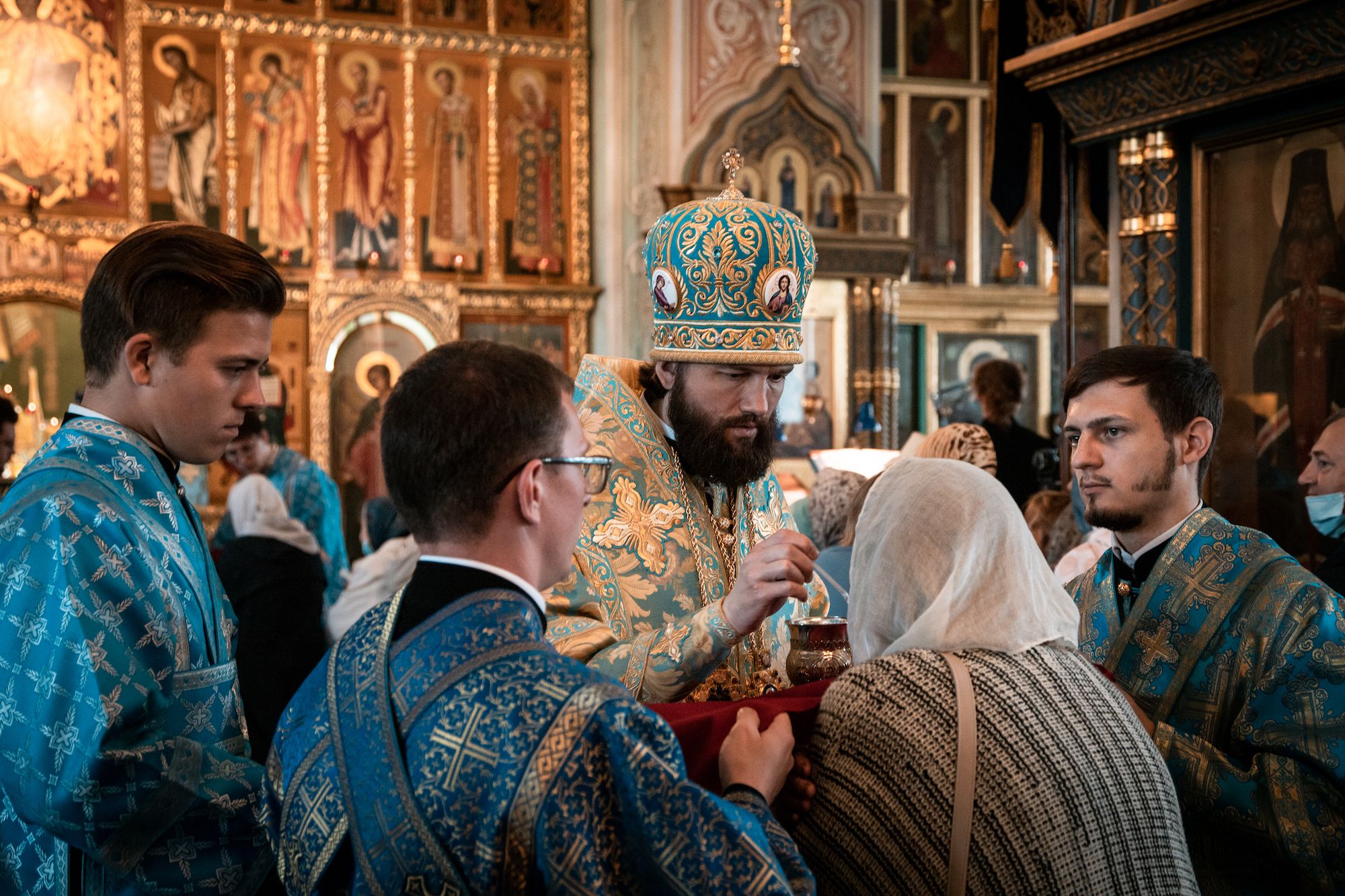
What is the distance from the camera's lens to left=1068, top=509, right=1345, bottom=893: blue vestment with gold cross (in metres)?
2.17

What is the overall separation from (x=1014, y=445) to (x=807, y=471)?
5259 millimetres

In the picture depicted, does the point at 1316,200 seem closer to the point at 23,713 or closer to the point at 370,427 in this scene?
the point at 23,713

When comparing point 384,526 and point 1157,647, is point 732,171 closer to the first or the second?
point 1157,647

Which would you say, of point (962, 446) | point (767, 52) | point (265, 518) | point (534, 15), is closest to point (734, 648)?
point (962, 446)

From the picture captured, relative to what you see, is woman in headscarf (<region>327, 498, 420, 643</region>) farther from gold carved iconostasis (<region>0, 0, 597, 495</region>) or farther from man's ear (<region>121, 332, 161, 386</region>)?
gold carved iconostasis (<region>0, 0, 597, 495</region>)

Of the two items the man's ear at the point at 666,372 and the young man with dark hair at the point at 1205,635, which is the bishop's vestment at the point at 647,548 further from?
the young man with dark hair at the point at 1205,635

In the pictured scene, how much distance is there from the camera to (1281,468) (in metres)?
4.00

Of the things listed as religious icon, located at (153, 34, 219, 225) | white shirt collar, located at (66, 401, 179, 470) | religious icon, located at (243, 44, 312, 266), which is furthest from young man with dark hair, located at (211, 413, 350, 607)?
white shirt collar, located at (66, 401, 179, 470)

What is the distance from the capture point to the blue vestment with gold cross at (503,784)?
1369 mm

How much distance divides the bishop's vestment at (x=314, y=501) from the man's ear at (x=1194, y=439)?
225 inches

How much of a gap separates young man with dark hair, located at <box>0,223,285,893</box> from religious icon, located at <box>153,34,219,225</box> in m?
9.41

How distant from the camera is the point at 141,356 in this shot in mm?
2053

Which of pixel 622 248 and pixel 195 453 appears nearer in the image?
pixel 195 453

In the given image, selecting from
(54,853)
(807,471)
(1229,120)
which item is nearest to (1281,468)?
(1229,120)
